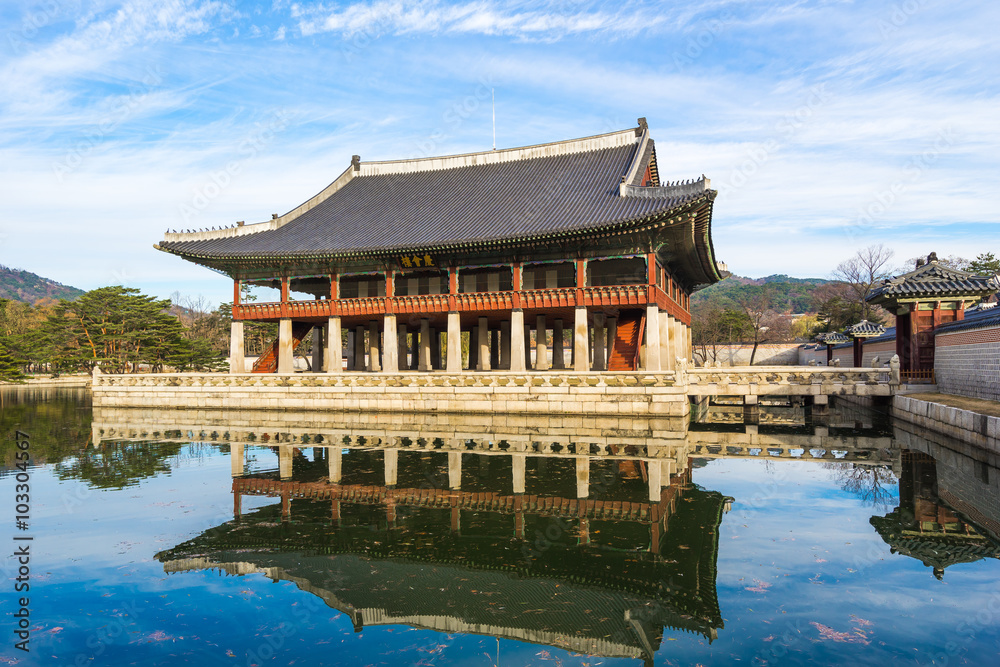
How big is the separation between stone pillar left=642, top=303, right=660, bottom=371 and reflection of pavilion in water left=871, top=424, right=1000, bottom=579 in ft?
36.3

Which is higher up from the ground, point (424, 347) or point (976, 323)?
point (976, 323)

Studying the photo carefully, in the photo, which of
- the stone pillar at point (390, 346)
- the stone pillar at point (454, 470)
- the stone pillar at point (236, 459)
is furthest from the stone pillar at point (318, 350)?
the stone pillar at point (454, 470)

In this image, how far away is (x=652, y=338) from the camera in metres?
25.9

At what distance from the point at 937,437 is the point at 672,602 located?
53.1ft

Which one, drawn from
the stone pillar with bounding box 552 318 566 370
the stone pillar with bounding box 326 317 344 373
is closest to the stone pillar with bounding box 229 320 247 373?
the stone pillar with bounding box 326 317 344 373

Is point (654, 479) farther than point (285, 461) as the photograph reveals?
No

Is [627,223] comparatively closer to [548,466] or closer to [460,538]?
[548,466]

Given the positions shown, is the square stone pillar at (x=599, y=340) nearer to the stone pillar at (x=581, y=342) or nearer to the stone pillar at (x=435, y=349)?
the stone pillar at (x=581, y=342)

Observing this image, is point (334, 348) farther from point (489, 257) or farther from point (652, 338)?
point (652, 338)

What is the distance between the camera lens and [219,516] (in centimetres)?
1066

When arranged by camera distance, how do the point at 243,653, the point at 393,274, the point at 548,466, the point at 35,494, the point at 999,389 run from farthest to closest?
the point at 393,274 → the point at 999,389 → the point at 548,466 → the point at 35,494 → the point at 243,653

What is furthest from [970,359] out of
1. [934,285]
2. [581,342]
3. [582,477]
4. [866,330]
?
[582,477]

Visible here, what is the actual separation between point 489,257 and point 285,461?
1651 centimetres

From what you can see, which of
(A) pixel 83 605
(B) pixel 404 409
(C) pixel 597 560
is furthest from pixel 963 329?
(A) pixel 83 605
